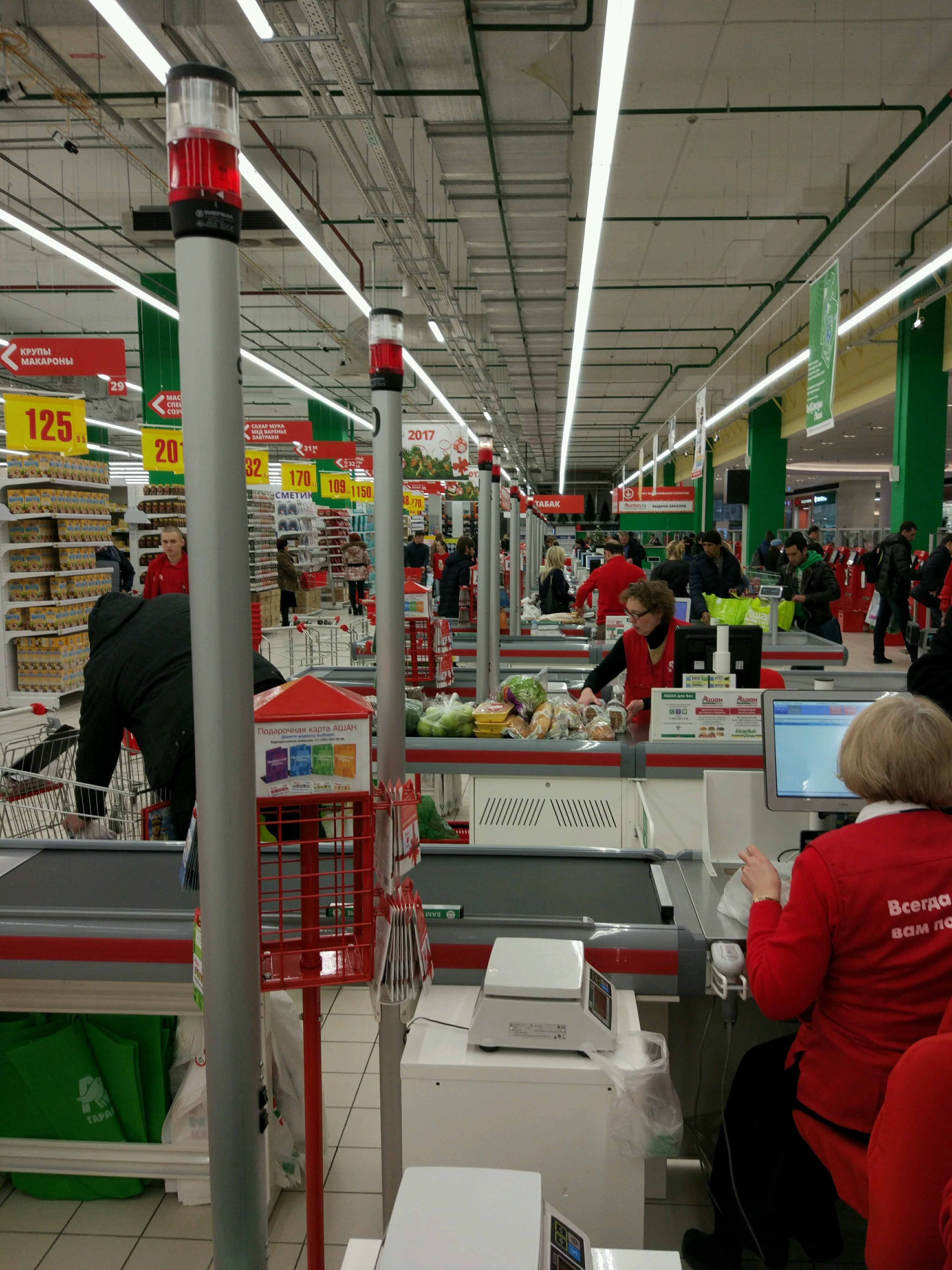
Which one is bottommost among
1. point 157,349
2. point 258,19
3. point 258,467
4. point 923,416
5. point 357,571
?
point 357,571

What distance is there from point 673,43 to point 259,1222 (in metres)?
8.47

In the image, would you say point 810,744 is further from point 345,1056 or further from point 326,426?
point 326,426

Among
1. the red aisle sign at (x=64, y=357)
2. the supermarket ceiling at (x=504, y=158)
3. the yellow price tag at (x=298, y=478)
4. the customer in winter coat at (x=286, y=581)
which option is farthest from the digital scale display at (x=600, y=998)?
the customer in winter coat at (x=286, y=581)

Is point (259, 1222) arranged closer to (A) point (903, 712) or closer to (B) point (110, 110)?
(A) point (903, 712)

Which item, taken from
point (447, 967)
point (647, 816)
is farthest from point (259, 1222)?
point (647, 816)

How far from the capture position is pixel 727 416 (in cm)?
2233

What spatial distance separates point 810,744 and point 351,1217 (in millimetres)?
1870

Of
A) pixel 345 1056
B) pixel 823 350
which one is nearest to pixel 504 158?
pixel 823 350

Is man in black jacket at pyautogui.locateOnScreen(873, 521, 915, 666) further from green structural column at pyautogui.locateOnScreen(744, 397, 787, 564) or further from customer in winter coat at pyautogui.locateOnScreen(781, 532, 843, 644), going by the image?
green structural column at pyautogui.locateOnScreen(744, 397, 787, 564)

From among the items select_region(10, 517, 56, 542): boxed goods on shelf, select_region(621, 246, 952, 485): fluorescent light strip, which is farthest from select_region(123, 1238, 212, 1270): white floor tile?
select_region(10, 517, 56, 542): boxed goods on shelf

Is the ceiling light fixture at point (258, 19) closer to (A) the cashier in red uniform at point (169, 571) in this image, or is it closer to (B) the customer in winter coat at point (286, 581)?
(A) the cashier in red uniform at point (169, 571)

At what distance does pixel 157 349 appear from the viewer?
49.6ft

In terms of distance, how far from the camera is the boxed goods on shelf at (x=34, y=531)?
1066 centimetres

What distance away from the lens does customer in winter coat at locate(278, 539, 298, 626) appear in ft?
65.4
